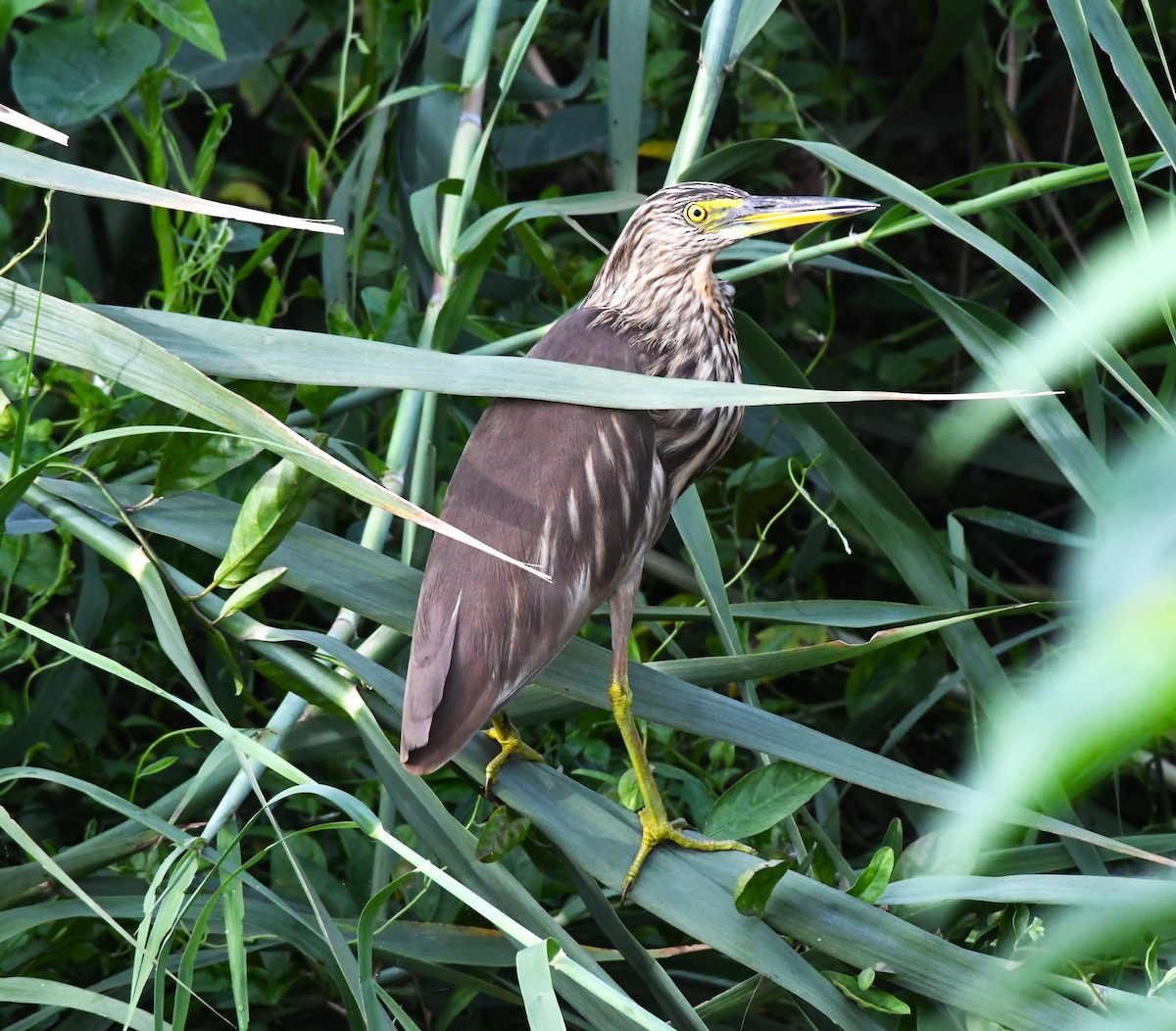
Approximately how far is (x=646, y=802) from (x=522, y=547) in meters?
0.26

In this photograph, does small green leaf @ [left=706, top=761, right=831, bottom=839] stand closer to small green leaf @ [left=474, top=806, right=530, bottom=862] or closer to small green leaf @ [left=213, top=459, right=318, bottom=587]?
small green leaf @ [left=474, top=806, right=530, bottom=862]

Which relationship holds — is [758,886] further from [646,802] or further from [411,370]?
[411,370]

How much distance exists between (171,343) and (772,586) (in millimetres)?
1278

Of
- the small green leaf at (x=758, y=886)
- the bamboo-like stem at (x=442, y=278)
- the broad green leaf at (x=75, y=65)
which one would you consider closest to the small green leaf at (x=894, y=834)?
the small green leaf at (x=758, y=886)

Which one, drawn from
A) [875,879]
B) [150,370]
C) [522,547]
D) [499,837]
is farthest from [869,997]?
[150,370]

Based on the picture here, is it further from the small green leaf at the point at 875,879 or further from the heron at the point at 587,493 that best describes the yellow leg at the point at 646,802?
the small green leaf at the point at 875,879

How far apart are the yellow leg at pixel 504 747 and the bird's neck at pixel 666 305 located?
16.6 inches

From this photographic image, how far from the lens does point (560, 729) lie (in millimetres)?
1635

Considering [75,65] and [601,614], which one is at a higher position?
[75,65]

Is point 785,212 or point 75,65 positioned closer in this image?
point 785,212

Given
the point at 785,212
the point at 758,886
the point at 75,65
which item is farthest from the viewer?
the point at 75,65

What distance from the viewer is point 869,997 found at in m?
0.98

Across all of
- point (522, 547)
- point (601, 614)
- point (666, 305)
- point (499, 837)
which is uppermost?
point (666, 305)

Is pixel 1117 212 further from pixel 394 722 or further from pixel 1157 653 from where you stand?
pixel 1157 653
